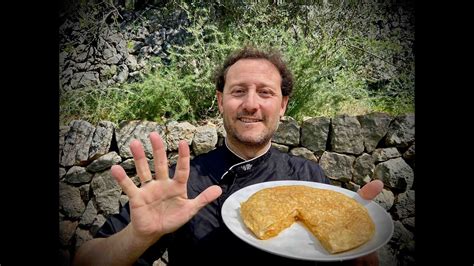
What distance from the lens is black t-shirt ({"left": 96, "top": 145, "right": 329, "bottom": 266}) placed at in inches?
61.6

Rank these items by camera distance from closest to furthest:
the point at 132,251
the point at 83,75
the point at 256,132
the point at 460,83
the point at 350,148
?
the point at 132,251, the point at 460,83, the point at 256,132, the point at 350,148, the point at 83,75

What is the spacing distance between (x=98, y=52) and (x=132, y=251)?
11.9ft

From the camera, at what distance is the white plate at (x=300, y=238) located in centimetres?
106

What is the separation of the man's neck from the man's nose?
27cm

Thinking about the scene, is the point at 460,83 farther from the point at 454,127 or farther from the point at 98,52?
the point at 98,52

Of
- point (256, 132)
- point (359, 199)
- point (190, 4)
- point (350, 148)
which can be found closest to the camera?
point (359, 199)

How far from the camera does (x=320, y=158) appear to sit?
3332mm

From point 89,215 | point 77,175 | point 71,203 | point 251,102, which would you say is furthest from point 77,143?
point 251,102

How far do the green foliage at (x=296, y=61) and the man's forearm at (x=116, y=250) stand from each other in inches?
74.9

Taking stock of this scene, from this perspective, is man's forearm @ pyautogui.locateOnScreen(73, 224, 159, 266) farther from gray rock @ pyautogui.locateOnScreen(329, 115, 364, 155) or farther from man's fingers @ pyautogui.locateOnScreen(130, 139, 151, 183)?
gray rock @ pyautogui.locateOnScreen(329, 115, 364, 155)

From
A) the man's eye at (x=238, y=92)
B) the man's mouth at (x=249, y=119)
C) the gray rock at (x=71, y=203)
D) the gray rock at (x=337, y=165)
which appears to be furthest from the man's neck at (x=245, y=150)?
the gray rock at (x=71, y=203)

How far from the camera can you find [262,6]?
438 cm

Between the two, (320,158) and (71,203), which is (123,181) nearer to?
(71,203)

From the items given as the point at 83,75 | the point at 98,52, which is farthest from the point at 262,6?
the point at 83,75
